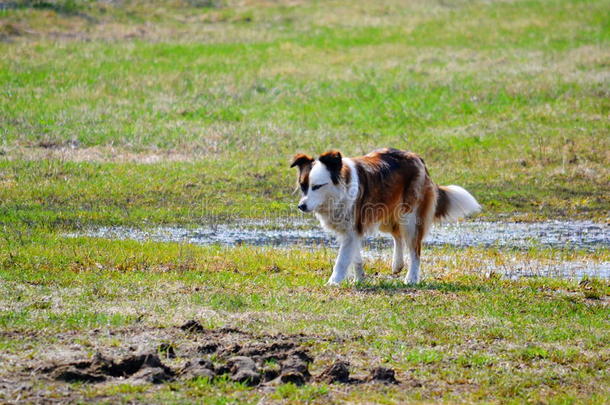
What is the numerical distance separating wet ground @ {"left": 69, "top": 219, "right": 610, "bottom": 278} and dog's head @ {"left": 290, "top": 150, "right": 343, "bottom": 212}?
3.04 m

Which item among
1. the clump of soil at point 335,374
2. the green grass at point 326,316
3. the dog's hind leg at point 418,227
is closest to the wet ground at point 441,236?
the dog's hind leg at point 418,227

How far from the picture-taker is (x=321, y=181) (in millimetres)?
11688

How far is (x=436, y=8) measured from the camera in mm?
47969

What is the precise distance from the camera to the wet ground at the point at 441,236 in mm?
14805

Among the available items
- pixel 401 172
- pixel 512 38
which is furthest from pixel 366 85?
pixel 401 172

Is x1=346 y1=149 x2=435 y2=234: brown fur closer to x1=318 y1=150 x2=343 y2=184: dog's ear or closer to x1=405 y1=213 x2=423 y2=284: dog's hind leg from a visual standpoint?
x1=405 y1=213 x2=423 y2=284: dog's hind leg

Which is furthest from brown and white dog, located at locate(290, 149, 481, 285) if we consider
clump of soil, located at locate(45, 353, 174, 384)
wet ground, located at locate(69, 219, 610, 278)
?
clump of soil, located at locate(45, 353, 174, 384)

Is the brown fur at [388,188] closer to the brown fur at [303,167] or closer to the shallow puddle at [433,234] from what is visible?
the brown fur at [303,167]

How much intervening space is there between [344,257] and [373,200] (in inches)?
36.3

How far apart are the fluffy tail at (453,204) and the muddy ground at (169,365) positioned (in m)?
5.20

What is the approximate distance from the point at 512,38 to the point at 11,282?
33.2 m

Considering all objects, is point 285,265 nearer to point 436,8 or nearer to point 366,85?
point 366,85

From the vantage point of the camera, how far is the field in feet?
26.3

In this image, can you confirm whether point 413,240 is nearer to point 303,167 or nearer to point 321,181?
point 321,181
